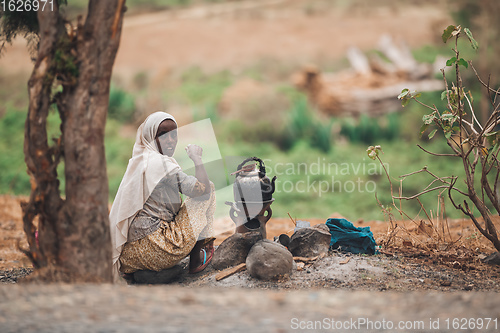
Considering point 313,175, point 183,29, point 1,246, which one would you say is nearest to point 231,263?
point 1,246

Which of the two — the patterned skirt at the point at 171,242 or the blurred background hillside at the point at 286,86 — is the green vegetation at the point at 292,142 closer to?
the blurred background hillside at the point at 286,86

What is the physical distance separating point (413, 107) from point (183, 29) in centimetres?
861

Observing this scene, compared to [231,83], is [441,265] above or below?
below

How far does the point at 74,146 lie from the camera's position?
292 cm

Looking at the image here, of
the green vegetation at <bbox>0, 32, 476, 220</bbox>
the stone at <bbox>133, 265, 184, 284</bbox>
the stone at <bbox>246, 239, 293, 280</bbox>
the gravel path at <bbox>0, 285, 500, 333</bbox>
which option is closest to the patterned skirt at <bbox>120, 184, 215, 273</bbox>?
the stone at <bbox>133, 265, 184, 284</bbox>

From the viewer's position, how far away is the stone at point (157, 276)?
3.90 metres

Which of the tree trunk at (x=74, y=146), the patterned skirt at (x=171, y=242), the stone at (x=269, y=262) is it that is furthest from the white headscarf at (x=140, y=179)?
the stone at (x=269, y=262)

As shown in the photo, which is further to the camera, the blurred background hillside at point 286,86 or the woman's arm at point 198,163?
the blurred background hillside at point 286,86

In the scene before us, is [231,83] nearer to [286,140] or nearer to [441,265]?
[286,140]

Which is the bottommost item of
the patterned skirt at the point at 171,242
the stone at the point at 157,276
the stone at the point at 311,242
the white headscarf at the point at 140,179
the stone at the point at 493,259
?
the stone at the point at 493,259

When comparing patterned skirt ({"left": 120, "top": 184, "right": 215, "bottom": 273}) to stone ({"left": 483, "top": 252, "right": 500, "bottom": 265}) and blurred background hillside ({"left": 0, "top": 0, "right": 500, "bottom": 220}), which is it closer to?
stone ({"left": 483, "top": 252, "right": 500, "bottom": 265})

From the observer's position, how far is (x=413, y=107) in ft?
41.7

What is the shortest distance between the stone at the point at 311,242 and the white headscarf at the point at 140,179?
1.27 m

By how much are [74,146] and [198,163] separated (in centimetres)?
103
